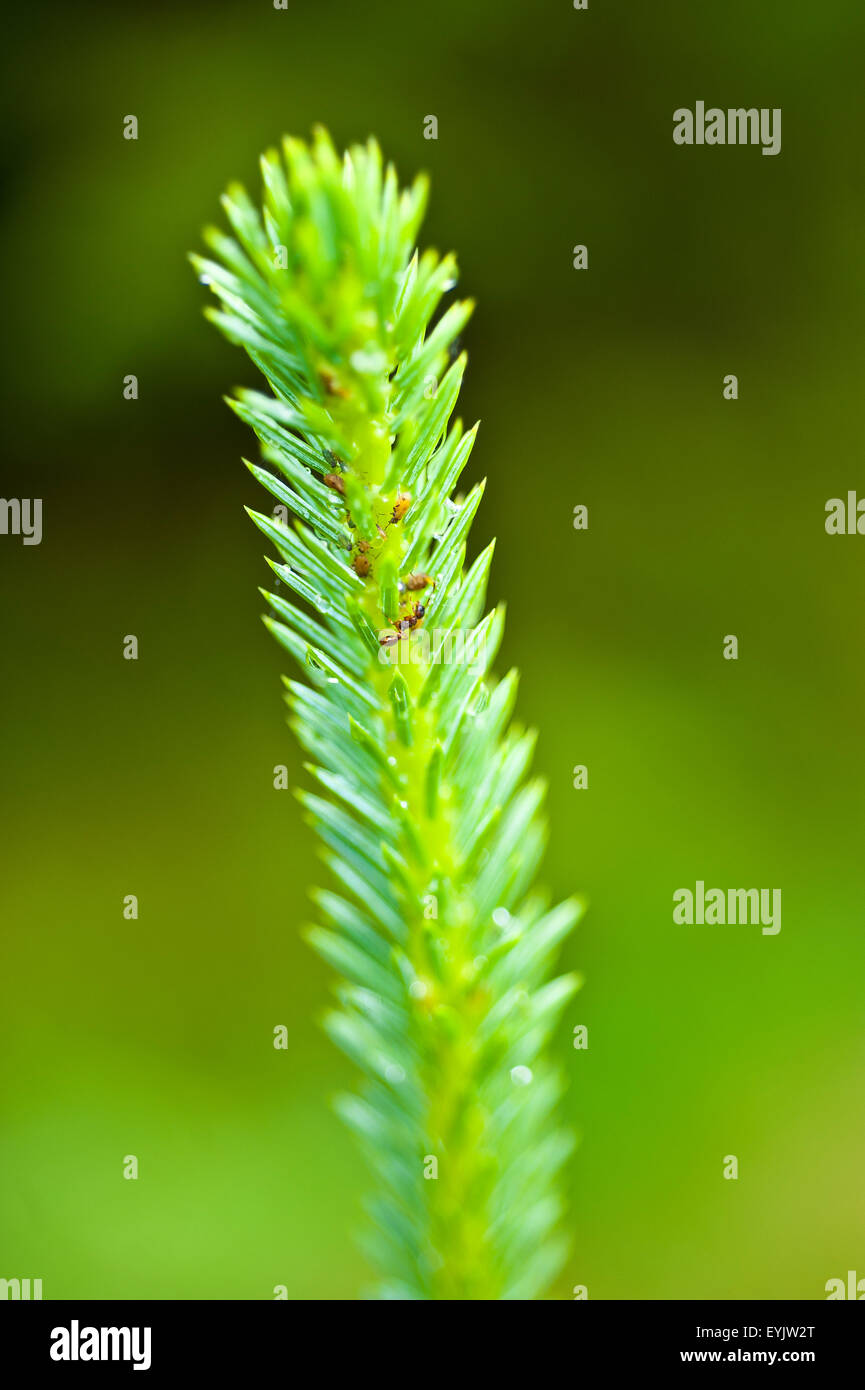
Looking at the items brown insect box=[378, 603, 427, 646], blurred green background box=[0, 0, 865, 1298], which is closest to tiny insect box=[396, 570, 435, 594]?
brown insect box=[378, 603, 427, 646]

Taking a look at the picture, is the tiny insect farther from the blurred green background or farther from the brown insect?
the blurred green background

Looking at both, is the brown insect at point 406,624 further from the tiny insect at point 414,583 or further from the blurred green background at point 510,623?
the blurred green background at point 510,623

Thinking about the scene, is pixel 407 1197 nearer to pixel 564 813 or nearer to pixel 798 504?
pixel 564 813

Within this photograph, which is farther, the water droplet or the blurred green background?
the blurred green background

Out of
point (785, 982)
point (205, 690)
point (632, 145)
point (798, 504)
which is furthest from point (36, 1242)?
point (632, 145)

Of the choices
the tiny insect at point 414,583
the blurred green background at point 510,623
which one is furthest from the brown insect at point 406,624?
the blurred green background at point 510,623

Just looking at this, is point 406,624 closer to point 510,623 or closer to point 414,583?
point 414,583

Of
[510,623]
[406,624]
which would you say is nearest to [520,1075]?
[406,624]
